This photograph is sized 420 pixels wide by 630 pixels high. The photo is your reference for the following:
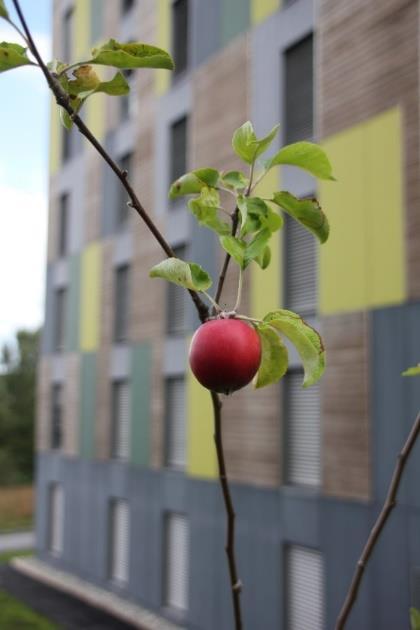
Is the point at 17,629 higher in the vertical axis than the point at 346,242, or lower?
lower

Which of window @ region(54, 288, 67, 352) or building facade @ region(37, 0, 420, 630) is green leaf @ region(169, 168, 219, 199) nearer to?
building facade @ region(37, 0, 420, 630)

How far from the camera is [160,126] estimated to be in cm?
1337

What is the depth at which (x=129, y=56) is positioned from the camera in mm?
1209

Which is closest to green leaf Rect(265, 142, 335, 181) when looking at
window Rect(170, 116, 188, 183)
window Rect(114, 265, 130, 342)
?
window Rect(170, 116, 188, 183)

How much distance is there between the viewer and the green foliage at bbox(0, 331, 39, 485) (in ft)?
92.9

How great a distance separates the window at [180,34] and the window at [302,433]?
21.5ft

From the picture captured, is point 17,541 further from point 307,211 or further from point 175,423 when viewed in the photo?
point 307,211

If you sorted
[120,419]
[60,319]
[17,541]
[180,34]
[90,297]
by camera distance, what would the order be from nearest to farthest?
Answer: [180,34]
[120,419]
[90,297]
[60,319]
[17,541]

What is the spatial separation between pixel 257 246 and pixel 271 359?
0.73ft

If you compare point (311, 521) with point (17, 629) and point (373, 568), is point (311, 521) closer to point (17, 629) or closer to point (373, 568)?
point (373, 568)

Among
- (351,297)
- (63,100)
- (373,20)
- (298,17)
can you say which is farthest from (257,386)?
(298,17)

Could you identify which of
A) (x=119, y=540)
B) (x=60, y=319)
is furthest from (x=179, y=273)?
(x=60, y=319)

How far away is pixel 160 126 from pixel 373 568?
8886 mm

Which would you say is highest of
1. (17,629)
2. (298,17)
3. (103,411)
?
(298,17)
